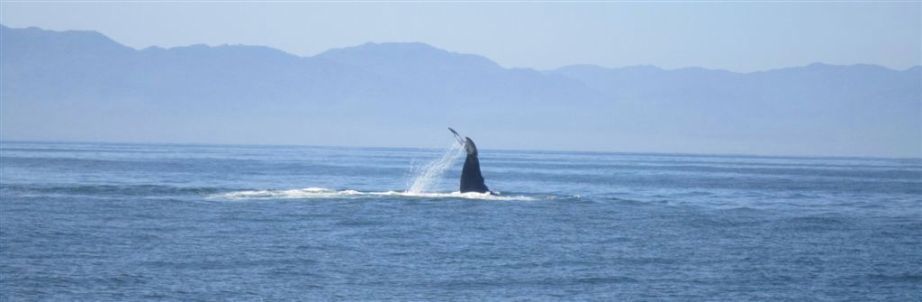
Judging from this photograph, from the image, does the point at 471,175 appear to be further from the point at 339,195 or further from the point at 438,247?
the point at 438,247

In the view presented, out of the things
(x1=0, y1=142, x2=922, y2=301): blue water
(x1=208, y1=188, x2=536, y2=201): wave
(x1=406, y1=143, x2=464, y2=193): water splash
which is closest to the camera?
(x1=0, y1=142, x2=922, y2=301): blue water

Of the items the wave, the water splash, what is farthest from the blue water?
the water splash

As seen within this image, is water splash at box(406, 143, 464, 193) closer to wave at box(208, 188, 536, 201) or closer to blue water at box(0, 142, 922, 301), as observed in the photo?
wave at box(208, 188, 536, 201)

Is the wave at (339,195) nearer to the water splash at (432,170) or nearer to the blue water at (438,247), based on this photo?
the blue water at (438,247)

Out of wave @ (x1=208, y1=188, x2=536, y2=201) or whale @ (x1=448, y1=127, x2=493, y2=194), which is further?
wave @ (x1=208, y1=188, x2=536, y2=201)

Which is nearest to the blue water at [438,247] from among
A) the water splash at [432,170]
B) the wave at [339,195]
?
the wave at [339,195]

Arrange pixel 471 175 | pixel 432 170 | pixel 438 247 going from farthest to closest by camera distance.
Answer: pixel 432 170 < pixel 471 175 < pixel 438 247

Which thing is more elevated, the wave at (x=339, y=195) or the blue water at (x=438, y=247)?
the wave at (x=339, y=195)

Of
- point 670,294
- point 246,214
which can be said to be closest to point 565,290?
point 670,294

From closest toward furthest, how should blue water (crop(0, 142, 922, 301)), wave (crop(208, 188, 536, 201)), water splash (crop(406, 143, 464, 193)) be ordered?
blue water (crop(0, 142, 922, 301))
water splash (crop(406, 143, 464, 193))
wave (crop(208, 188, 536, 201))

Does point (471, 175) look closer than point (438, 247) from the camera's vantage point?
No

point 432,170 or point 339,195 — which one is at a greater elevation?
point 432,170

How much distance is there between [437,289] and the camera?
25484 millimetres

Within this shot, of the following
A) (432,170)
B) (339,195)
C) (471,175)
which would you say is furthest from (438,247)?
(432,170)
